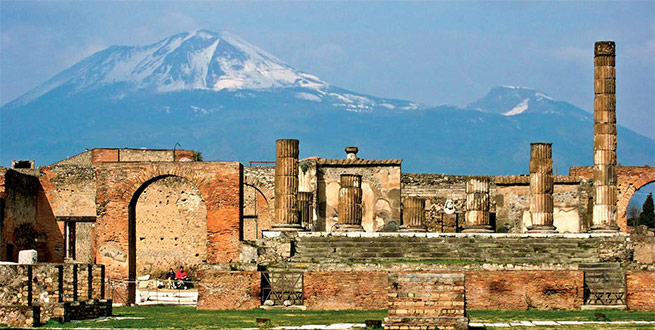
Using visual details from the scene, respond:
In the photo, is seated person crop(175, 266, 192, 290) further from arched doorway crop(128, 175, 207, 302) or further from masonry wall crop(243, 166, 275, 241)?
masonry wall crop(243, 166, 275, 241)

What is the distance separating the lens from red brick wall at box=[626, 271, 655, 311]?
28.7 metres

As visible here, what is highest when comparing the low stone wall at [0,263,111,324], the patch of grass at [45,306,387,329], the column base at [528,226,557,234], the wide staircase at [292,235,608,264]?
the column base at [528,226,557,234]

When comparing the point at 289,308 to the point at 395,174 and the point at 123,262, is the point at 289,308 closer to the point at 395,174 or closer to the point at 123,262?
the point at 123,262

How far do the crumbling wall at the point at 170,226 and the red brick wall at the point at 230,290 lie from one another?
722 inches

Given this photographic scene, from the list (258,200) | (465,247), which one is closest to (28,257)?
(465,247)

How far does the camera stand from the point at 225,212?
3725 centimetres

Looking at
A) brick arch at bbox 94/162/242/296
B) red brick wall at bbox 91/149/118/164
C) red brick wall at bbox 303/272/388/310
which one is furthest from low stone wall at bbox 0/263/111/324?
red brick wall at bbox 91/149/118/164

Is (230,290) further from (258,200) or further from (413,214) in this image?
(258,200)

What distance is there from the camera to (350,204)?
36969 millimetres

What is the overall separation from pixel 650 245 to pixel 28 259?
3329 centimetres

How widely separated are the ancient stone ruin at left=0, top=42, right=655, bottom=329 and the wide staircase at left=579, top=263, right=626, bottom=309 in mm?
43

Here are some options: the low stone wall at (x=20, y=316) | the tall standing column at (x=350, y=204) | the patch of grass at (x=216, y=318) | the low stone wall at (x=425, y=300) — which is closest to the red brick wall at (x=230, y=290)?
the patch of grass at (x=216, y=318)

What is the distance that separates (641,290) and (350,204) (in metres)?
10.4

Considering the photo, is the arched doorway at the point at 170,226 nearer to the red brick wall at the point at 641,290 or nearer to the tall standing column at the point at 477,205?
the tall standing column at the point at 477,205
